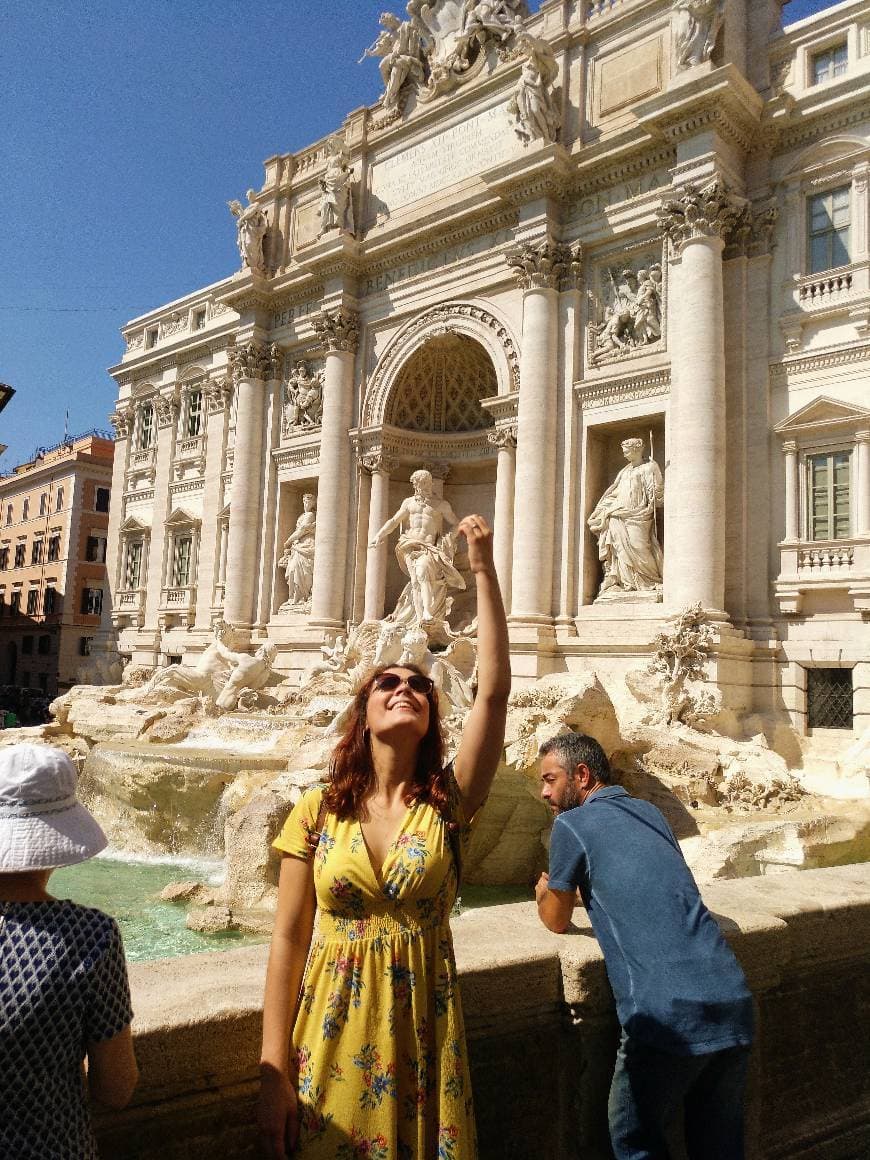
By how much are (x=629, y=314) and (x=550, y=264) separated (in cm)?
191

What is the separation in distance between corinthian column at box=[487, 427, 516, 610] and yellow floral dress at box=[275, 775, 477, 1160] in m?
15.1

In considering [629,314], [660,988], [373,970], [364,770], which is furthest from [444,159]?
[373,970]

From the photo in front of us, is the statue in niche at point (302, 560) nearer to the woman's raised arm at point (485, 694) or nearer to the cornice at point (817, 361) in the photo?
the cornice at point (817, 361)

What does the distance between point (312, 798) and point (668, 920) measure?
3.55 ft

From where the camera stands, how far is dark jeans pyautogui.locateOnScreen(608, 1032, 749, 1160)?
248cm

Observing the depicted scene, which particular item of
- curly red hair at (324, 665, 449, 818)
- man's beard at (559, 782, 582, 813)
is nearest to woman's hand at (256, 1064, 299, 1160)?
curly red hair at (324, 665, 449, 818)

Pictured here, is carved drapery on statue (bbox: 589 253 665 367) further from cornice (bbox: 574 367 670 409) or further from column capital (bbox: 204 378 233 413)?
column capital (bbox: 204 378 233 413)

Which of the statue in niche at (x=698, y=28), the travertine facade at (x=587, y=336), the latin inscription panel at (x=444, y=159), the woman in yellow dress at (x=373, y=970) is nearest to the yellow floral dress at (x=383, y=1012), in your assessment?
the woman in yellow dress at (x=373, y=970)

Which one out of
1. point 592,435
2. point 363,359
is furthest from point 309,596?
point 592,435

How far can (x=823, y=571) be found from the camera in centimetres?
1407

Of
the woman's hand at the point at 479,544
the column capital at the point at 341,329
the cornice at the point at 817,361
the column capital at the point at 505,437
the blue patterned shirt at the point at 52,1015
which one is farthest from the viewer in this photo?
the column capital at the point at 341,329

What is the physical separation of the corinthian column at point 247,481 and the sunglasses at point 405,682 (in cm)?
2044

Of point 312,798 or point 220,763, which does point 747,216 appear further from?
point 312,798

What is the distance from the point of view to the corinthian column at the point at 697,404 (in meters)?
14.2
